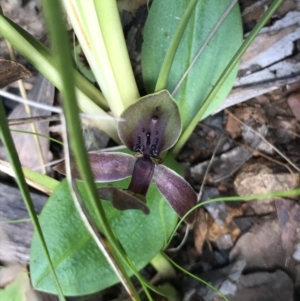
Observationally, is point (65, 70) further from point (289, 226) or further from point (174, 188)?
point (289, 226)

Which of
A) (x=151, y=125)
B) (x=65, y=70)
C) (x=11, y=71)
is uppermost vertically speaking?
(x=65, y=70)

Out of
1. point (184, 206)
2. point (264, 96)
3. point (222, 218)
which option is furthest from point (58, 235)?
point (264, 96)

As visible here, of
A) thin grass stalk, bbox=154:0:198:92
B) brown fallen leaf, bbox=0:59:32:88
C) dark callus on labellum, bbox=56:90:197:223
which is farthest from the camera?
brown fallen leaf, bbox=0:59:32:88

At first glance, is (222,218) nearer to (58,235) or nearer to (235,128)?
(235,128)

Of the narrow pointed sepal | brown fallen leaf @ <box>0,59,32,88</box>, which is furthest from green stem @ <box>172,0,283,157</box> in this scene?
brown fallen leaf @ <box>0,59,32,88</box>

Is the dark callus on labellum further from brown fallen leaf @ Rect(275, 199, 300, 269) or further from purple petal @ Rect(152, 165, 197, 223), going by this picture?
brown fallen leaf @ Rect(275, 199, 300, 269)

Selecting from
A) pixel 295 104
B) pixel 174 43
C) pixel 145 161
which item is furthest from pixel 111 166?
pixel 295 104
